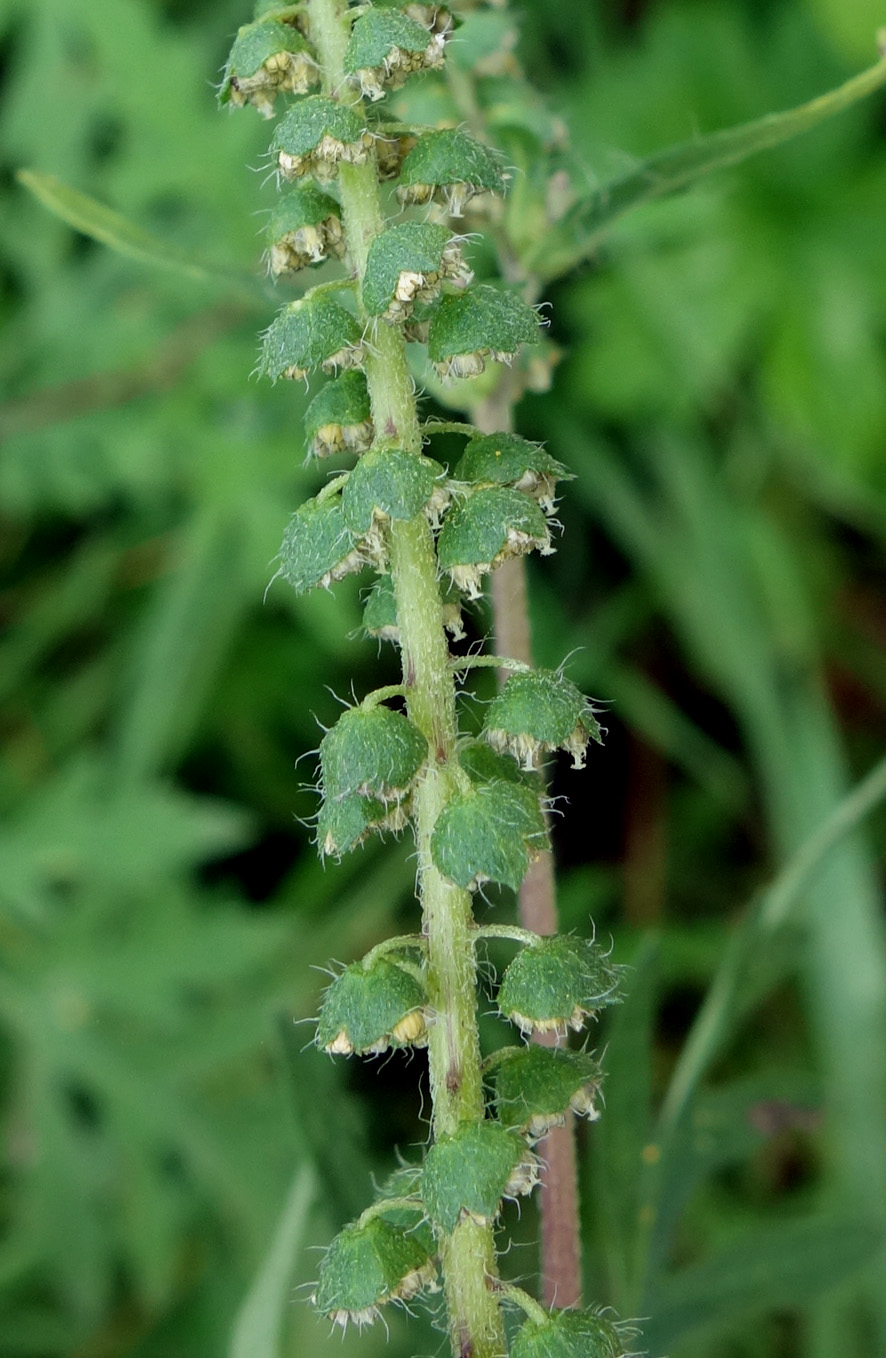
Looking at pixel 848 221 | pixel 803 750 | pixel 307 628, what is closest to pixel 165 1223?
pixel 307 628

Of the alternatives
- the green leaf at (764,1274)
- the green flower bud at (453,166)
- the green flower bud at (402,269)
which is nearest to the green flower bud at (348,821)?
the green flower bud at (402,269)

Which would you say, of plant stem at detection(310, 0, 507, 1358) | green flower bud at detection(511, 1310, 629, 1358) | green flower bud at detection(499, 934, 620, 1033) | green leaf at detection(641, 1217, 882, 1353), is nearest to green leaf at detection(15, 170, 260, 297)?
plant stem at detection(310, 0, 507, 1358)

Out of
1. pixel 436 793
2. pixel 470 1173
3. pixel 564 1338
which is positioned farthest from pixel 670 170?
pixel 564 1338

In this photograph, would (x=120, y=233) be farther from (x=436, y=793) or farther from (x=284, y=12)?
(x=436, y=793)

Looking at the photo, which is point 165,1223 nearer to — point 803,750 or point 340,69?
point 803,750

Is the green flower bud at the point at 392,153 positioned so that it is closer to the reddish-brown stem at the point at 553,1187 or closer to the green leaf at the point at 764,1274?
the reddish-brown stem at the point at 553,1187

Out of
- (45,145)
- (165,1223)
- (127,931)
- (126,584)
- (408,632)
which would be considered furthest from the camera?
(126,584)
